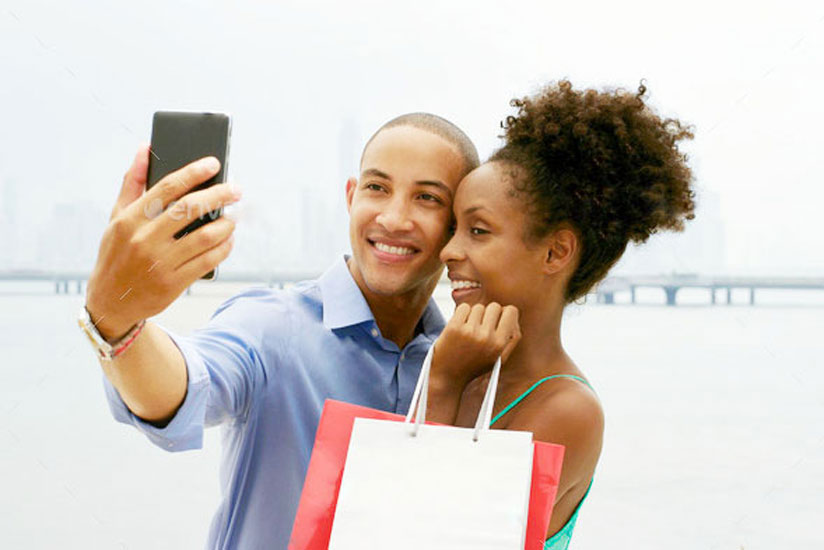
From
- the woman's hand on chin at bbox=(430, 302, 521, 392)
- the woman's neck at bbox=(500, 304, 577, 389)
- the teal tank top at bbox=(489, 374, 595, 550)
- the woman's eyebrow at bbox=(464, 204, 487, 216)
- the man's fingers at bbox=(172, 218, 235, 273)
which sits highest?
the man's fingers at bbox=(172, 218, 235, 273)

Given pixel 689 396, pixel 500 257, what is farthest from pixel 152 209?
pixel 689 396

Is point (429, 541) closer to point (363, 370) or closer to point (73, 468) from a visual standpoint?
point (363, 370)

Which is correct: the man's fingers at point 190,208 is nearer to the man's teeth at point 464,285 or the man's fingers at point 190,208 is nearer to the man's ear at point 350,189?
the man's teeth at point 464,285

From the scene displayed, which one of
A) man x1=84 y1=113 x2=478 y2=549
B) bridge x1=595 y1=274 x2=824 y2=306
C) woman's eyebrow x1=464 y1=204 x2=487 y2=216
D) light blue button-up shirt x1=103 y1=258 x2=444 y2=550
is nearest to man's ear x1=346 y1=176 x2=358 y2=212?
man x1=84 y1=113 x2=478 y2=549

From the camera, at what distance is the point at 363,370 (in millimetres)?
1174

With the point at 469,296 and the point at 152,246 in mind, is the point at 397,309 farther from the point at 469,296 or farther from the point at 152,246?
the point at 152,246

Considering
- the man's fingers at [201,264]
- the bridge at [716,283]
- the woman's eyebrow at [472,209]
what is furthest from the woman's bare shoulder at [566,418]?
the bridge at [716,283]

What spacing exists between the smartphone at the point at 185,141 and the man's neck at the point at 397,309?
1.41ft

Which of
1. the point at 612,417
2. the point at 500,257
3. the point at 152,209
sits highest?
the point at 152,209

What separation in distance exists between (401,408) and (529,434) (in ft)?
1.10

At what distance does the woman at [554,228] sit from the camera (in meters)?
1.02

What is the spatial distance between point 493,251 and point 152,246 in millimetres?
450

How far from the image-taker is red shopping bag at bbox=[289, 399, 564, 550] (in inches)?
34.0

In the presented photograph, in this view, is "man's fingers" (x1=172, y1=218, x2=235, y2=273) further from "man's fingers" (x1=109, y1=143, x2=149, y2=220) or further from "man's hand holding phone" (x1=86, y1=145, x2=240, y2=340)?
"man's fingers" (x1=109, y1=143, x2=149, y2=220)
